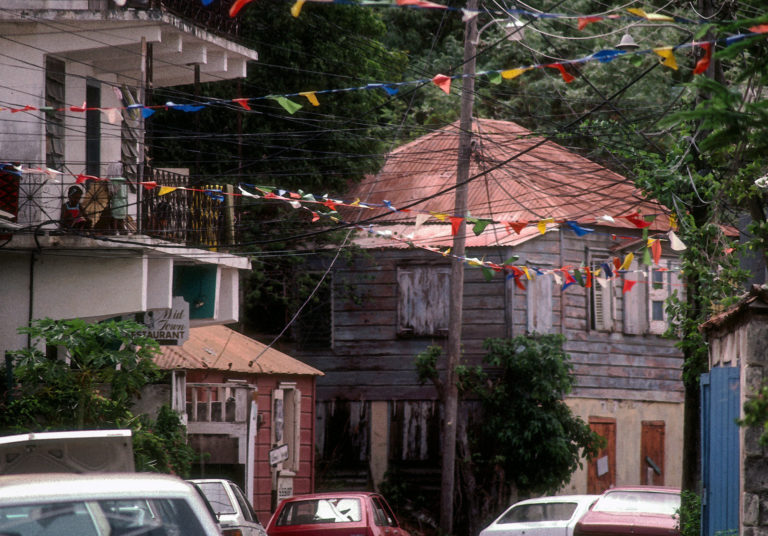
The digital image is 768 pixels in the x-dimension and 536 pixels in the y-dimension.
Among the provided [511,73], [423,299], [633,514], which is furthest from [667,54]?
[423,299]

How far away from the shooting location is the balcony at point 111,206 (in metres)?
15.7

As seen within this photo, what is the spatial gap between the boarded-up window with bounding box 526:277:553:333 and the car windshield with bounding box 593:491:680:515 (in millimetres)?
8999

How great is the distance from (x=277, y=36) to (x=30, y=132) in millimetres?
9551

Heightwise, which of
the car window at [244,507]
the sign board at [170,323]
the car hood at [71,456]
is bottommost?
the car window at [244,507]

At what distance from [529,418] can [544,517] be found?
5908 millimetres

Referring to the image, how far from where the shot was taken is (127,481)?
632cm

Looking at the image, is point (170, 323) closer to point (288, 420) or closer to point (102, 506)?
point (288, 420)

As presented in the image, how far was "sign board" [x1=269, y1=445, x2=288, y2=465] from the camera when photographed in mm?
22375

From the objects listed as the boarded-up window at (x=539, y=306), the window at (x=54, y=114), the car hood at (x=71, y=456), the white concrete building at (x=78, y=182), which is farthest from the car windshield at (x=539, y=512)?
the car hood at (x=71, y=456)

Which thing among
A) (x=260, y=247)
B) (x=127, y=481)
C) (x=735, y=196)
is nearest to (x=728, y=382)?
(x=735, y=196)

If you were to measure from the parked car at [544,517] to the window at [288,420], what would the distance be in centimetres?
683

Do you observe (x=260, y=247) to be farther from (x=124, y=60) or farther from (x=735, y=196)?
(x=735, y=196)

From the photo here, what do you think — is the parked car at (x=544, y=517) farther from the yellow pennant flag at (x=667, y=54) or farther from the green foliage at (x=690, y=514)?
the yellow pennant flag at (x=667, y=54)

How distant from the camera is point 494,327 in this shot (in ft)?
86.2
